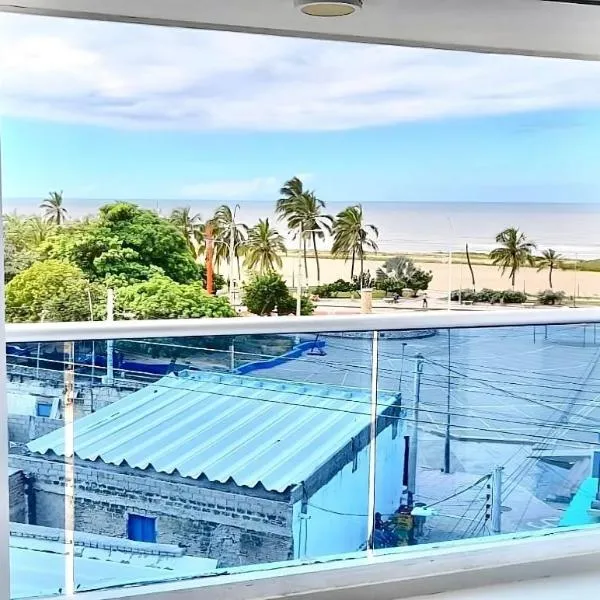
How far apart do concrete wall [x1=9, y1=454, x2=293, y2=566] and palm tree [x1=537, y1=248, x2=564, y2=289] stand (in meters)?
1.35

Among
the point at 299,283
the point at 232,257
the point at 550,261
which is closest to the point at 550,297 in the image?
the point at 550,261

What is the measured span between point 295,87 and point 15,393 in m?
1.51

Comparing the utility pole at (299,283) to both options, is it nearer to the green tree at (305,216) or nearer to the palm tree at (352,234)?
the green tree at (305,216)

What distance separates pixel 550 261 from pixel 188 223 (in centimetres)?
141

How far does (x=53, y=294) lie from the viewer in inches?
94.3

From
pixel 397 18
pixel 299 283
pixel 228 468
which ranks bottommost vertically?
pixel 228 468

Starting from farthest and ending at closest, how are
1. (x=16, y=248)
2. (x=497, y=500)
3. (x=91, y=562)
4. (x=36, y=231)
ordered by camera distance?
1. (x=497, y=500)
2. (x=36, y=231)
3. (x=16, y=248)
4. (x=91, y=562)

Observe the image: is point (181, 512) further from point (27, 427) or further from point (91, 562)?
point (27, 427)

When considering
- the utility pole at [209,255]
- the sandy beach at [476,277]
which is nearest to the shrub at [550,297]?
the sandy beach at [476,277]

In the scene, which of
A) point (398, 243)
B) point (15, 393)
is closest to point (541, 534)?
point (398, 243)

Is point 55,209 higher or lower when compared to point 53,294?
higher

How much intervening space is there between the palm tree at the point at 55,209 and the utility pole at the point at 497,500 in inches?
69.5

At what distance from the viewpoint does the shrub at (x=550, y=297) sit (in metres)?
2.73

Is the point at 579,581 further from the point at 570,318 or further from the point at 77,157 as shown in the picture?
the point at 77,157
